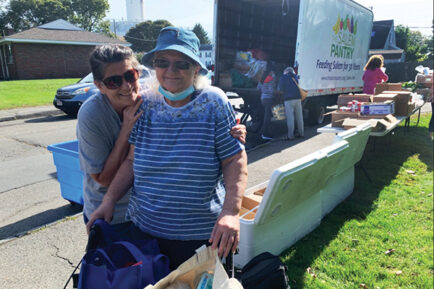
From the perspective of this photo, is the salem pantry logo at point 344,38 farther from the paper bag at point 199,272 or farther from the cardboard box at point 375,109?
the paper bag at point 199,272

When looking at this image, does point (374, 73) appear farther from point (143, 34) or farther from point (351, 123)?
point (143, 34)

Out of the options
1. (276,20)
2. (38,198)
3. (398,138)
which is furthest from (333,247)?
(276,20)

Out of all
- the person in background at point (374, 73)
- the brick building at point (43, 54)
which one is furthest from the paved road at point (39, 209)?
the brick building at point (43, 54)

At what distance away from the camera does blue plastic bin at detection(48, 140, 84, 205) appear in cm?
391

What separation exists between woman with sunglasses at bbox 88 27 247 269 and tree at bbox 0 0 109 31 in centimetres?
6231

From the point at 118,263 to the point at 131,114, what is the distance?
779 millimetres

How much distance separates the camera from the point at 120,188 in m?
1.87

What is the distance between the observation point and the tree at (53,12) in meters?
53.1

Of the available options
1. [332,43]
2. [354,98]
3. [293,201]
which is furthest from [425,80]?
[293,201]

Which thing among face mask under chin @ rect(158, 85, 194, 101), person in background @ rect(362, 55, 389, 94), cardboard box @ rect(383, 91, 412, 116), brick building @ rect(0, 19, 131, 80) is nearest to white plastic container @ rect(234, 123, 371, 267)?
face mask under chin @ rect(158, 85, 194, 101)

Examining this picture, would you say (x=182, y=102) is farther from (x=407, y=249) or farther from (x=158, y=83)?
(x=407, y=249)

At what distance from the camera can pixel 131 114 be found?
1.84 metres

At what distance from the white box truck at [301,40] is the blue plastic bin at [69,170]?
565 centimetres

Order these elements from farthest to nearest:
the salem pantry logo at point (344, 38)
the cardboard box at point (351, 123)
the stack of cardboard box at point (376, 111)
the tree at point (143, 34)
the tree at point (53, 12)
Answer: the tree at point (143, 34) → the tree at point (53, 12) → the salem pantry logo at point (344, 38) → the stack of cardboard box at point (376, 111) → the cardboard box at point (351, 123)
